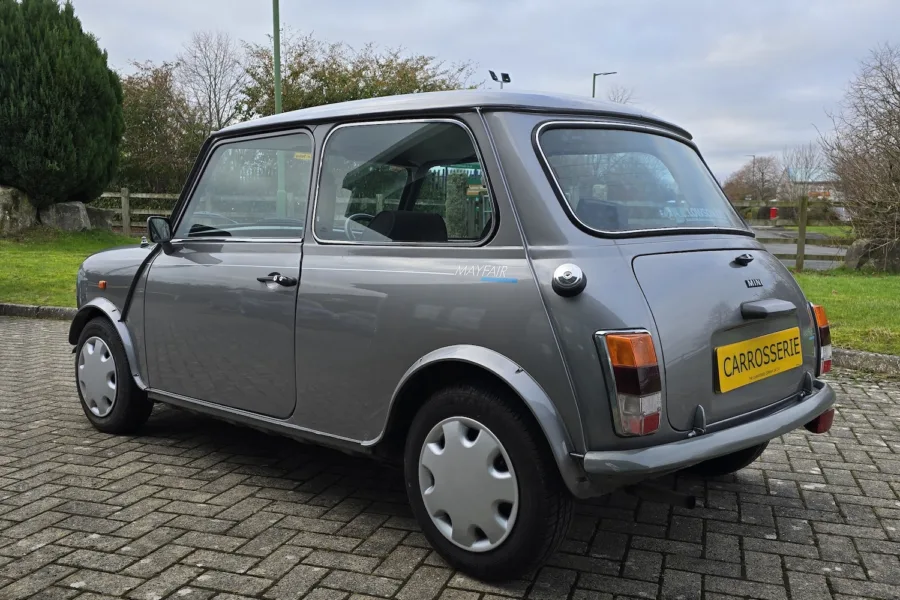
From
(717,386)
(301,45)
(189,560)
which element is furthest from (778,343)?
(301,45)

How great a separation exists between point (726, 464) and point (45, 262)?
44.2 ft

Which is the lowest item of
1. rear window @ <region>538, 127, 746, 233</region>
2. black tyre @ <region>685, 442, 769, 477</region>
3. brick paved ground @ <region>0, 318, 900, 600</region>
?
brick paved ground @ <region>0, 318, 900, 600</region>

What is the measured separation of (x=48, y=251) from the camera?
55.2 ft

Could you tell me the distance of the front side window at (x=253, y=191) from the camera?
3.84 metres

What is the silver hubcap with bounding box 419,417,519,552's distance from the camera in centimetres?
288

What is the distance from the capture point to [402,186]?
3.64m

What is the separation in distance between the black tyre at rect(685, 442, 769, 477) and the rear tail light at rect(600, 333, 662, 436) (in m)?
1.51

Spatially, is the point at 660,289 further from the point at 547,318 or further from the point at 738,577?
the point at 738,577

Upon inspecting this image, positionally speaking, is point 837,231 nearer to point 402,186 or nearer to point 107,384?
point 402,186

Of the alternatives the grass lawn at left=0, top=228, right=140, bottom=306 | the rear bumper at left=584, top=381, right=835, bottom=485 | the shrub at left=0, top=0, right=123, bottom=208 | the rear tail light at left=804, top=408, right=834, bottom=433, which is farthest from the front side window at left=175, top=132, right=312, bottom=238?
the shrub at left=0, top=0, right=123, bottom=208

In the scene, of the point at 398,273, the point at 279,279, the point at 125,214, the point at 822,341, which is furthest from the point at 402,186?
the point at 125,214

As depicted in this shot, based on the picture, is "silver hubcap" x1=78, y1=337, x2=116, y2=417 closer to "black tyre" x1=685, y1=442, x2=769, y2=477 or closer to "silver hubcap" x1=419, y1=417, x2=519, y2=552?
"silver hubcap" x1=419, y1=417, x2=519, y2=552

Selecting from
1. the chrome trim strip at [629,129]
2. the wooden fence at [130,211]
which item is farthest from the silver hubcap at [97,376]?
the wooden fence at [130,211]

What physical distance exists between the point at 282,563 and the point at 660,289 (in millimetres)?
1794
